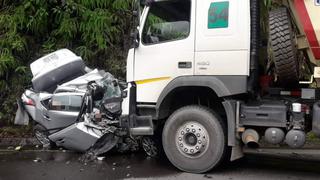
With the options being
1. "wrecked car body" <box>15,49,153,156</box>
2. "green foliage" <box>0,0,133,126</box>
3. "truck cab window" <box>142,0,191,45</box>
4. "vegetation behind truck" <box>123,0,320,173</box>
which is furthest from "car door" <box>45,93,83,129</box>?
"green foliage" <box>0,0,133,126</box>

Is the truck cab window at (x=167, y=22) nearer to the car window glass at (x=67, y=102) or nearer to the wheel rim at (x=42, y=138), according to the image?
the car window glass at (x=67, y=102)

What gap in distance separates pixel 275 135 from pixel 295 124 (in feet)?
1.01

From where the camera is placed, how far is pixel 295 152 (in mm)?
9352

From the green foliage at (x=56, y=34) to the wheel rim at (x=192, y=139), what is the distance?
4.38 m

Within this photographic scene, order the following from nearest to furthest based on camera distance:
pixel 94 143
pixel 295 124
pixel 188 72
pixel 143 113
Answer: pixel 295 124
pixel 188 72
pixel 143 113
pixel 94 143

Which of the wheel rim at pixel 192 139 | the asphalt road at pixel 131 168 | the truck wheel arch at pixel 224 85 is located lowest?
the asphalt road at pixel 131 168

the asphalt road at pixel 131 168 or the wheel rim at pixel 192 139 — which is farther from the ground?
the wheel rim at pixel 192 139

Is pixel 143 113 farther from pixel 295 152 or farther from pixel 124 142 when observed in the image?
pixel 295 152

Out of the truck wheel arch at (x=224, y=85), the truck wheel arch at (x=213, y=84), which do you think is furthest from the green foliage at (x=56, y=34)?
the truck wheel arch at (x=224, y=85)

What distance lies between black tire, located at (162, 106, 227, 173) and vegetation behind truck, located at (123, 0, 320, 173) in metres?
0.01

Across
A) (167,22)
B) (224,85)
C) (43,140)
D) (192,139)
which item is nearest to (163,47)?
(167,22)

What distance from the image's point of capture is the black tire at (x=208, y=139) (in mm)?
7473

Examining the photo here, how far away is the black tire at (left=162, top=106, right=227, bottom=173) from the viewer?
7.47 meters

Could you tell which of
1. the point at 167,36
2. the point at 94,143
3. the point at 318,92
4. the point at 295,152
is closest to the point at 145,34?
the point at 167,36
